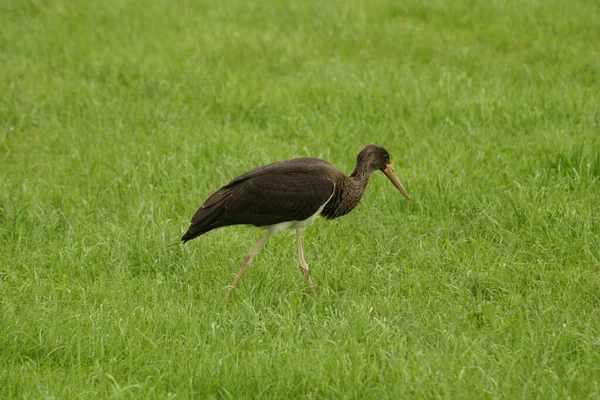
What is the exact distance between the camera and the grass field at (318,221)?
16.1 feet

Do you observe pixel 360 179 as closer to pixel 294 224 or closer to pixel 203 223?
pixel 294 224

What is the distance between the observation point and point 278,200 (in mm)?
6031

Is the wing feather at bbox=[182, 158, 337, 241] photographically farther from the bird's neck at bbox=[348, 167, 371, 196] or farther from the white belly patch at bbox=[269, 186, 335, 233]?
the bird's neck at bbox=[348, 167, 371, 196]

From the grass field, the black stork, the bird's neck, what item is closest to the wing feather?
the black stork

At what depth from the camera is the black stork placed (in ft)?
19.7

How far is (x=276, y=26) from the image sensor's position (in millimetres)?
11602

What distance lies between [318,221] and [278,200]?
1116mm

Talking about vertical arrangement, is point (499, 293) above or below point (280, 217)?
below

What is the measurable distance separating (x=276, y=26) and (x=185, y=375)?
740 centimetres

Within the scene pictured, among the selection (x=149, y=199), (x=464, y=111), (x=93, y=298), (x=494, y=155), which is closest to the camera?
(x=93, y=298)

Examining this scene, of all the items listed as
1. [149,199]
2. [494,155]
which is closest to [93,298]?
[149,199]

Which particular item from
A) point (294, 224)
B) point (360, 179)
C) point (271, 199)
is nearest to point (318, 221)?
point (360, 179)

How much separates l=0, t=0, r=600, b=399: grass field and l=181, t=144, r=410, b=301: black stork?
1.14 ft

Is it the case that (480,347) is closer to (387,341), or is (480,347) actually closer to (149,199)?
(387,341)
